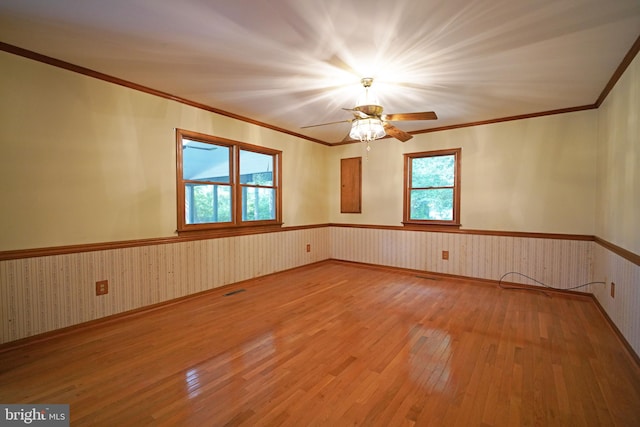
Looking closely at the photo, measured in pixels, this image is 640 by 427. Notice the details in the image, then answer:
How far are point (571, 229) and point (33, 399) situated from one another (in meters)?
5.70

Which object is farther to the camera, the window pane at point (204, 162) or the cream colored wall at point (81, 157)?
the window pane at point (204, 162)

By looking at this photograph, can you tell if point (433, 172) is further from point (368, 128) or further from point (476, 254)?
point (368, 128)

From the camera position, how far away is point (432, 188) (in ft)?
16.2

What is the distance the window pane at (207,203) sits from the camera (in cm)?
378

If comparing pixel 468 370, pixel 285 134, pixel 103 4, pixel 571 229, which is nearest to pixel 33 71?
pixel 103 4

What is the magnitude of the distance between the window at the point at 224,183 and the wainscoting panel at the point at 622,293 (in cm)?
418

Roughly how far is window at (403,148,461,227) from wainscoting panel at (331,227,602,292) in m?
0.29

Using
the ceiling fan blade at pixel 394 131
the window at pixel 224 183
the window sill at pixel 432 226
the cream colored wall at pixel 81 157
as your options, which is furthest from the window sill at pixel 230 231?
the ceiling fan blade at pixel 394 131

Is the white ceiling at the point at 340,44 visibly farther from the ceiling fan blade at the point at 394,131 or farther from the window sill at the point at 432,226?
the window sill at the point at 432,226

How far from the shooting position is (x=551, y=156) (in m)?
4.00

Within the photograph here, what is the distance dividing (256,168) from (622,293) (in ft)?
14.9

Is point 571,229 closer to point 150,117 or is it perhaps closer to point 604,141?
point 604,141

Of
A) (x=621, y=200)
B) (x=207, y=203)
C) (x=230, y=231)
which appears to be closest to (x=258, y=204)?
(x=230, y=231)

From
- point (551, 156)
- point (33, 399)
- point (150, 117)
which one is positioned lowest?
point (33, 399)
